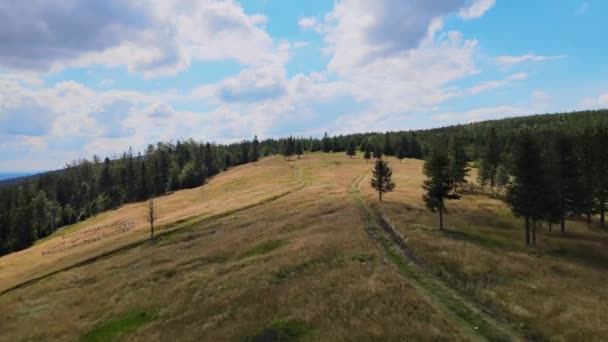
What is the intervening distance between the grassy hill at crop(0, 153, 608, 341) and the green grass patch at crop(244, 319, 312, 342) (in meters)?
0.11

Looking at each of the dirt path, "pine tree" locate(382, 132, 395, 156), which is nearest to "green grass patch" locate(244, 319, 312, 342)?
the dirt path

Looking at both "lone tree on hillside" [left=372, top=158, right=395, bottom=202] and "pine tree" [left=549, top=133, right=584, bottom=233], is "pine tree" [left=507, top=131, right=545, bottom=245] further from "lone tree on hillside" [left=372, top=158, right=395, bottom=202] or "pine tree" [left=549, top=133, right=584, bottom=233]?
"lone tree on hillside" [left=372, top=158, right=395, bottom=202]

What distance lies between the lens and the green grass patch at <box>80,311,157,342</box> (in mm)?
28312

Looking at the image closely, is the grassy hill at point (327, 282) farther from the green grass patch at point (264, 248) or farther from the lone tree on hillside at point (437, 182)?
the lone tree on hillside at point (437, 182)

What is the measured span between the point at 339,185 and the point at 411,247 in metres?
50.6

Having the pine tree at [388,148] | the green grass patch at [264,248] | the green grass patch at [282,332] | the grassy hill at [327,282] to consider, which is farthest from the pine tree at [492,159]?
the pine tree at [388,148]

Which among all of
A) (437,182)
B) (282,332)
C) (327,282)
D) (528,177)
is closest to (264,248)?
(327,282)

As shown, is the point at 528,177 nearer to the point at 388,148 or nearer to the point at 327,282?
the point at 327,282

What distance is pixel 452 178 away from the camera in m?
78.4

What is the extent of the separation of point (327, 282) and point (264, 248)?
52.5 feet

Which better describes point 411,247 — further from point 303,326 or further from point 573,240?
point 573,240

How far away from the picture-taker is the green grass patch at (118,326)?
2831 centimetres

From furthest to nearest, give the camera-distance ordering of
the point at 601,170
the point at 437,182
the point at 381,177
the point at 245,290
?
the point at 381,177 < the point at 601,170 < the point at 437,182 < the point at 245,290

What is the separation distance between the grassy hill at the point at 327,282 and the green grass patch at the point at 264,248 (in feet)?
0.76
